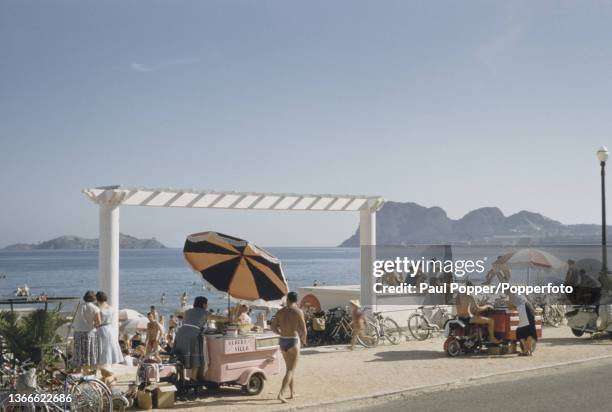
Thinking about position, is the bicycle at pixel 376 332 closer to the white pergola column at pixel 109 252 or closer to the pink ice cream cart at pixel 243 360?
the pink ice cream cart at pixel 243 360

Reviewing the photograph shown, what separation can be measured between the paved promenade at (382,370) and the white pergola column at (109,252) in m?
3.44

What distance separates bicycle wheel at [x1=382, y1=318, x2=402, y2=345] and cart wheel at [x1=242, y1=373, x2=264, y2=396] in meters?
6.59

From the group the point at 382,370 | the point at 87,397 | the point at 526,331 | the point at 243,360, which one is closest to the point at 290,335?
the point at 243,360

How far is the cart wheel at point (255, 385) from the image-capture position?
10172 mm

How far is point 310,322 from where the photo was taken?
1650 centimetres

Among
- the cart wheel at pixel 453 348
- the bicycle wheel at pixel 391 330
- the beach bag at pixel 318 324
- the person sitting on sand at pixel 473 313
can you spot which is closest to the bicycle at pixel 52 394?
the cart wheel at pixel 453 348

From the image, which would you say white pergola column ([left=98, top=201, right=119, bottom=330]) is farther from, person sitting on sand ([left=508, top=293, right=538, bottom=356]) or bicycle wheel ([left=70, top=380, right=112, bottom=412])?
person sitting on sand ([left=508, top=293, right=538, bottom=356])

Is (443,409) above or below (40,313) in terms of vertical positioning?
below

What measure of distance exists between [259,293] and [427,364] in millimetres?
4283

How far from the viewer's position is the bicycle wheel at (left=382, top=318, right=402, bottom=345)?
16.5m

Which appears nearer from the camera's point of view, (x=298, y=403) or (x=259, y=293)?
(x=298, y=403)

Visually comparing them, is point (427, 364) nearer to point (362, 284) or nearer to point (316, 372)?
point (316, 372)

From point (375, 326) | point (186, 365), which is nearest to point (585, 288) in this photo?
point (375, 326)

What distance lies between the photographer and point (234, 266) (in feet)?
34.1
